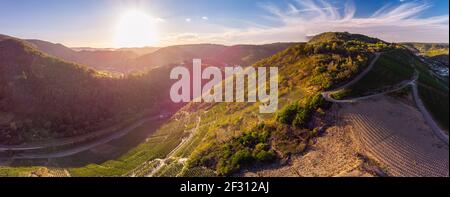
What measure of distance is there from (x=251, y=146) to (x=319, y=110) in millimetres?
5470

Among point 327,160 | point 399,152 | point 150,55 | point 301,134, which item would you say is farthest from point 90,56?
point 399,152

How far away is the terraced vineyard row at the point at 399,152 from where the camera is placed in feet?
58.6

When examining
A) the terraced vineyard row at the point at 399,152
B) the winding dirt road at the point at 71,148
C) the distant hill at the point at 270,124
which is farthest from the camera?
the winding dirt road at the point at 71,148

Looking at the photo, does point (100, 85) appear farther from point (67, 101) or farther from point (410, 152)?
point (410, 152)

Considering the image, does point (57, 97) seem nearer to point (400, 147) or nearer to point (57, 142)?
point (57, 142)

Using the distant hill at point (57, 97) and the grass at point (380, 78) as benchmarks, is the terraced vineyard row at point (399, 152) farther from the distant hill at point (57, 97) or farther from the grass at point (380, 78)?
the distant hill at point (57, 97)

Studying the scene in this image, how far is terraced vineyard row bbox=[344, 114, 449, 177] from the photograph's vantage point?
58.6ft

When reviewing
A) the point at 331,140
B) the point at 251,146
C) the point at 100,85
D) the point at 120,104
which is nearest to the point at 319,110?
the point at 331,140

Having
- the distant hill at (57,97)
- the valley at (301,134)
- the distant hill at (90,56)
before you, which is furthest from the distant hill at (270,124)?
the distant hill at (90,56)

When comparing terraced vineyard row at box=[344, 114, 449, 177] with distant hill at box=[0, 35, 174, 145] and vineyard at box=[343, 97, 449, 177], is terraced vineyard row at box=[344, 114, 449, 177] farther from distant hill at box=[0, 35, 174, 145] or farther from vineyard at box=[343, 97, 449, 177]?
distant hill at box=[0, 35, 174, 145]

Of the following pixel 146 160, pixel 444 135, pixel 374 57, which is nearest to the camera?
pixel 444 135

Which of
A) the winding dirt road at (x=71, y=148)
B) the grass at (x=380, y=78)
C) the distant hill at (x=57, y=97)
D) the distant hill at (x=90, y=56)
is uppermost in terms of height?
the distant hill at (x=90, y=56)

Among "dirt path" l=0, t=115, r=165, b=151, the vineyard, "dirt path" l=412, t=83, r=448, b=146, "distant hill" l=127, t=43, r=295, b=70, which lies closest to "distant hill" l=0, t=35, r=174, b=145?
"dirt path" l=0, t=115, r=165, b=151
